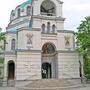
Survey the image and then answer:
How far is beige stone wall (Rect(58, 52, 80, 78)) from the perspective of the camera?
3272cm

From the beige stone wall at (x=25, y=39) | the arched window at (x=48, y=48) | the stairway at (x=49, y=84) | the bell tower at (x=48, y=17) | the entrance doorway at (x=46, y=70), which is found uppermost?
the bell tower at (x=48, y=17)

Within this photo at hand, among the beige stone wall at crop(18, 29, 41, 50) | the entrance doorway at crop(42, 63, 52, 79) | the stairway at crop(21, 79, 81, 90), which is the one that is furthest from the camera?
the entrance doorway at crop(42, 63, 52, 79)

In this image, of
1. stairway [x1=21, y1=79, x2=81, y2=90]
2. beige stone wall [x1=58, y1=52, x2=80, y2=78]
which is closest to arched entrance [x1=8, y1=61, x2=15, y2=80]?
stairway [x1=21, y1=79, x2=81, y2=90]

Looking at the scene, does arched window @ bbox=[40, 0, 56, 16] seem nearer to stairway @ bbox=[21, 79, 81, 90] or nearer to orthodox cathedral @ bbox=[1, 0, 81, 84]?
orthodox cathedral @ bbox=[1, 0, 81, 84]

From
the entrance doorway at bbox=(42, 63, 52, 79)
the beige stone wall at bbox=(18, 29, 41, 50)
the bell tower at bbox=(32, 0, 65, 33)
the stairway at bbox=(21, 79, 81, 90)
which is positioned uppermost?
the bell tower at bbox=(32, 0, 65, 33)

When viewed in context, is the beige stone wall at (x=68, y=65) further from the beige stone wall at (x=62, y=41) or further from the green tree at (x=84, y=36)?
the green tree at (x=84, y=36)

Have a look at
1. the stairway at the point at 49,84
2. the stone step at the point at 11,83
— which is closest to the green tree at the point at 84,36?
the stairway at the point at 49,84

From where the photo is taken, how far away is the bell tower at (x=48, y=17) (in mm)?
34125

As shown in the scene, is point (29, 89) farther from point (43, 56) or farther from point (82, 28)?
point (82, 28)

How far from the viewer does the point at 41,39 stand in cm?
3347

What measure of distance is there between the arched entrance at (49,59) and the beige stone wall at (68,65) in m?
1.35

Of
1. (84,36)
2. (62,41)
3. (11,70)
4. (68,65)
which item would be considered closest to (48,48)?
(62,41)

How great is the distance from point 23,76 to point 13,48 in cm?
670

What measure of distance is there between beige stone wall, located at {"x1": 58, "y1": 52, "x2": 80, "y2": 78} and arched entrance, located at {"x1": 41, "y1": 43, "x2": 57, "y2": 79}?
1.35 m
